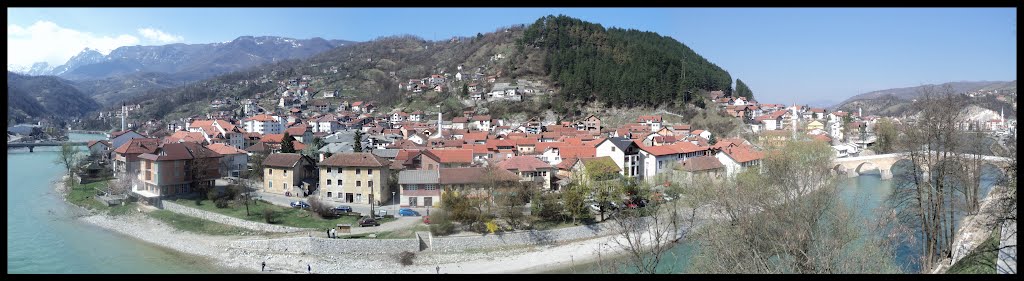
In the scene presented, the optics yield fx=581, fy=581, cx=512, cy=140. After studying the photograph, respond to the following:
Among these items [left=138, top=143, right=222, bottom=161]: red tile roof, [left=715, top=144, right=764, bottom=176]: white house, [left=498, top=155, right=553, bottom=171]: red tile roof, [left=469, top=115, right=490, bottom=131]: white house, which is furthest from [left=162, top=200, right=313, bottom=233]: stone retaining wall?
[left=469, top=115, right=490, bottom=131]: white house

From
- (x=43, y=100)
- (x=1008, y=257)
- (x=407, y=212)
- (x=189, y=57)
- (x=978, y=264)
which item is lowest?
(x=407, y=212)

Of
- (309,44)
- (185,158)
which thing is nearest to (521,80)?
(185,158)

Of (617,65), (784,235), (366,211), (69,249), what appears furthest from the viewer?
(617,65)

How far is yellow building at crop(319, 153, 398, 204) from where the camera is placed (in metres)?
9.82

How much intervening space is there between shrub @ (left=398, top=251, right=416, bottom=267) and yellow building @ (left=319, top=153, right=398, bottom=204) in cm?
251

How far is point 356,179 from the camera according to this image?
9930 mm

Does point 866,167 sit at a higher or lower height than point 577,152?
lower

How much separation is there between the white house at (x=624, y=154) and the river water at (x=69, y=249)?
25.1ft

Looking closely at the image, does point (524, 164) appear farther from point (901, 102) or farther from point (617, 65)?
point (901, 102)

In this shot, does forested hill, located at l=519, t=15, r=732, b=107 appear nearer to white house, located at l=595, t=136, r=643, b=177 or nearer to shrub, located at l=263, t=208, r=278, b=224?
white house, located at l=595, t=136, r=643, b=177

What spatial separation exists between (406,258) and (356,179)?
305 cm

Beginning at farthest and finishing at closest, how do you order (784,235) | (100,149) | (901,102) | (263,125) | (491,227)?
(901,102), (263,125), (100,149), (491,227), (784,235)

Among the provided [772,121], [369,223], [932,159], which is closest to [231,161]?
[369,223]

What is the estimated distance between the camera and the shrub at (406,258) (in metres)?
7.25
